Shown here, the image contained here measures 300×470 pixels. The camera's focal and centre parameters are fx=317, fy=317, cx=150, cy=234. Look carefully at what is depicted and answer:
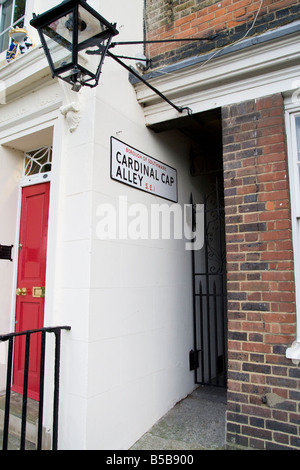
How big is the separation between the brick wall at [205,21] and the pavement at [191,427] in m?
3.60

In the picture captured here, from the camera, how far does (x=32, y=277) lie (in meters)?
3.45

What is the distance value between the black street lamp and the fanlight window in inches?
58.2

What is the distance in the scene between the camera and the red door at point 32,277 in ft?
10.9

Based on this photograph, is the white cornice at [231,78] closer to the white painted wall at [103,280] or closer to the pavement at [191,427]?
the white painted wall at [103,280]

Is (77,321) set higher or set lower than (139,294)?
lower

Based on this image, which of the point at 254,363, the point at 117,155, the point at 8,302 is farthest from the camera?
the point at 8,302

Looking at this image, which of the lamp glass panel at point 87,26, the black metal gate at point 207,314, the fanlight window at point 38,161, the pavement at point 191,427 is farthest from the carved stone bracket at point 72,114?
the pavement at point 191,427

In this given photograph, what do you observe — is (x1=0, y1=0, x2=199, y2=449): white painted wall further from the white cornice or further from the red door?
the white cornice

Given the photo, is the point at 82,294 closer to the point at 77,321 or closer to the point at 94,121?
the point at 77,321

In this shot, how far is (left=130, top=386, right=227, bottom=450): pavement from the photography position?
2.78 metres

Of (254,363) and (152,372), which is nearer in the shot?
(254,363)
